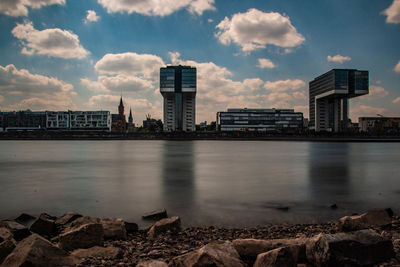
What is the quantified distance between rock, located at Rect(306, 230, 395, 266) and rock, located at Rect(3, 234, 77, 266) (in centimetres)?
471

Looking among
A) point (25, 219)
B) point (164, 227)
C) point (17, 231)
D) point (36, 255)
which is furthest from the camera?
point (25, 219)

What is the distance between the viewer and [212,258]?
473 cm

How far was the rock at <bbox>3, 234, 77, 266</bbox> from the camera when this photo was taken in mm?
5031

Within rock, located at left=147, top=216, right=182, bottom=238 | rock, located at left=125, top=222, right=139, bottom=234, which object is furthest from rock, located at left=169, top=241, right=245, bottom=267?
rock, located at left=125, top=222, right=139, bottom=234

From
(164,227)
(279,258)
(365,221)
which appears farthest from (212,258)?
(365,221)

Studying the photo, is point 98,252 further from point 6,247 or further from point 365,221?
point 365,221

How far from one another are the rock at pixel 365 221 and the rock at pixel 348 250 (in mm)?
2635

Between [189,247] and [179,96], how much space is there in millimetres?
169326

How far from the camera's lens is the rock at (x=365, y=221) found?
811cm

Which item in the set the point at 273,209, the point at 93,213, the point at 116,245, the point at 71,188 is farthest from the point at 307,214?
the point at 71,188

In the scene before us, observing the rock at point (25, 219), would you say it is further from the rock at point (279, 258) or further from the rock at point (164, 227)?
the rock at point (279, 258)

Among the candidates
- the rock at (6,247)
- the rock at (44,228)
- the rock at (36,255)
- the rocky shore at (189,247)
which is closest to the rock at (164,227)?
the rocky shore at (189,247)

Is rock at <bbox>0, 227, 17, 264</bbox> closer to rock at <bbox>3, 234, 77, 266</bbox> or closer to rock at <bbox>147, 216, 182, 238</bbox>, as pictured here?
rock at <bbox>3, 234, 77, 266</bbox>

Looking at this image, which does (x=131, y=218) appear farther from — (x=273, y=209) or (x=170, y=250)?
(x=273, y=209)
